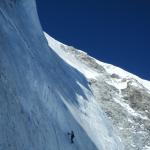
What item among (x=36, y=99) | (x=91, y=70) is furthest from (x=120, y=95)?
(x=36, y=99)

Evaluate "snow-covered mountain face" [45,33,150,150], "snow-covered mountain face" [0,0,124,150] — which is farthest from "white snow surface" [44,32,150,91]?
"snow-covered mountain face" [0,0,124,150]

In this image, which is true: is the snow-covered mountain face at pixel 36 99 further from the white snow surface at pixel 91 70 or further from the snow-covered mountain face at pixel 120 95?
the white snow surface at pixel 91 70

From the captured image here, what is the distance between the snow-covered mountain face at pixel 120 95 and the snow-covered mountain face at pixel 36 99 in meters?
4.22

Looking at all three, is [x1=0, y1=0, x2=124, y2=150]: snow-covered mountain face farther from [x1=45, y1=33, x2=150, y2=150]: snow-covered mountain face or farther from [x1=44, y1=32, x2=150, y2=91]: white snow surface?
[x1=44, y1=32, x2=150, y2=91]: white snow surface

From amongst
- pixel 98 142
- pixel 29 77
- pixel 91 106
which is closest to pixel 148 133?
pixel 91 106

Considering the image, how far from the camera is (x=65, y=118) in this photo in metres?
27.2

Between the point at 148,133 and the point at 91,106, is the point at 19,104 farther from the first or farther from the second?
the point at 148,133

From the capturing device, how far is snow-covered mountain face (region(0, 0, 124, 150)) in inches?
758

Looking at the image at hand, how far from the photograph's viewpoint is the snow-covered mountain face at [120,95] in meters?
43.2

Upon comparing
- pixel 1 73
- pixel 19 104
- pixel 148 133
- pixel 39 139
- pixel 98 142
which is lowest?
pixel 148 133

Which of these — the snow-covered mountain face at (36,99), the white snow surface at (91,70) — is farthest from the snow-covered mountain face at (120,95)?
the snow-covered mountain face at (36,99)

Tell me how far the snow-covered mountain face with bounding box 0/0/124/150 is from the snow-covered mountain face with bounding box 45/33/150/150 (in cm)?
422

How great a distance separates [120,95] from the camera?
169 ft

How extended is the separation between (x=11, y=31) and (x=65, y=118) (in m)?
6.26
